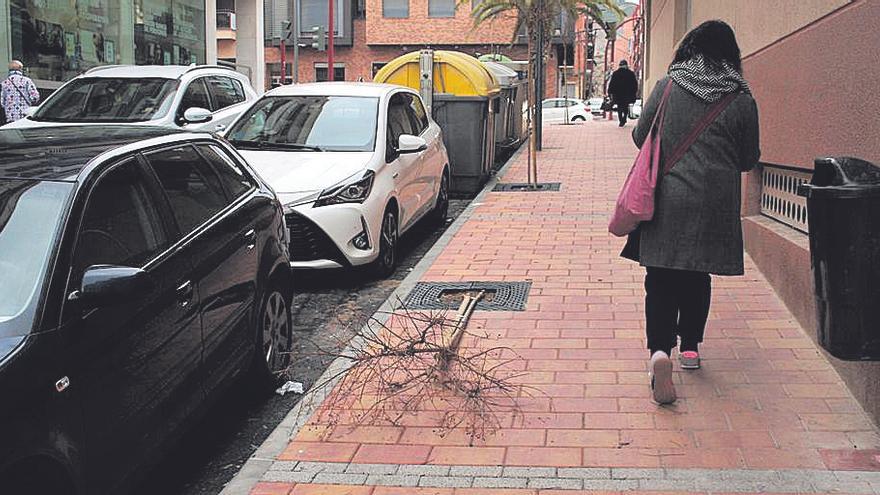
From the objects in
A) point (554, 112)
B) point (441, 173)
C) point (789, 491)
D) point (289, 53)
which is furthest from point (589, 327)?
point (289, 53)

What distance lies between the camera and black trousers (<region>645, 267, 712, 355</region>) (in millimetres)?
5121

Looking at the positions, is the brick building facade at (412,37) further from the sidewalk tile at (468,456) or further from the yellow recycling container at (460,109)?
the sidewalk tile at (468,456)

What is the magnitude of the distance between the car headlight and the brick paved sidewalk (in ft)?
5.88

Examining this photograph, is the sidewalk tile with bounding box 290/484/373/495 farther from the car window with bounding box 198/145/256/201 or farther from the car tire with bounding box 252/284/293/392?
the car window with bounding box 198/145/256/201

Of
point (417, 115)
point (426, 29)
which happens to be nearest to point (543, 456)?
point (417, 115)

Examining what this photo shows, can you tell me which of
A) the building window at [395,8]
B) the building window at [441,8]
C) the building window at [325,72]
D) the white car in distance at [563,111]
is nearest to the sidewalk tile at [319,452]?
the white car in distance at [563,111]

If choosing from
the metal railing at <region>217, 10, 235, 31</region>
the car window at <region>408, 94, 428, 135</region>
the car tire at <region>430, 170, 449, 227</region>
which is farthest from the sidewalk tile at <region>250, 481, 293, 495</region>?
the metal railing at <region>217, 10, 235, 31</region>

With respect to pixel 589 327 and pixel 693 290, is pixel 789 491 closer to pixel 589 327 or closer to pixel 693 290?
pixel 693 290

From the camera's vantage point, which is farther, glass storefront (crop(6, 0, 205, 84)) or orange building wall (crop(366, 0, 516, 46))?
orange building wall (crop(366, 0, 516, 46))

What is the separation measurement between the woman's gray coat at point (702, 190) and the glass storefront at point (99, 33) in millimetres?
15142

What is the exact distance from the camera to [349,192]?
8375mm

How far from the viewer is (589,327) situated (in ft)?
21.5

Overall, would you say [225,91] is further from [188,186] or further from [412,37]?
[412,37]

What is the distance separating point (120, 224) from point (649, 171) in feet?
8.05
